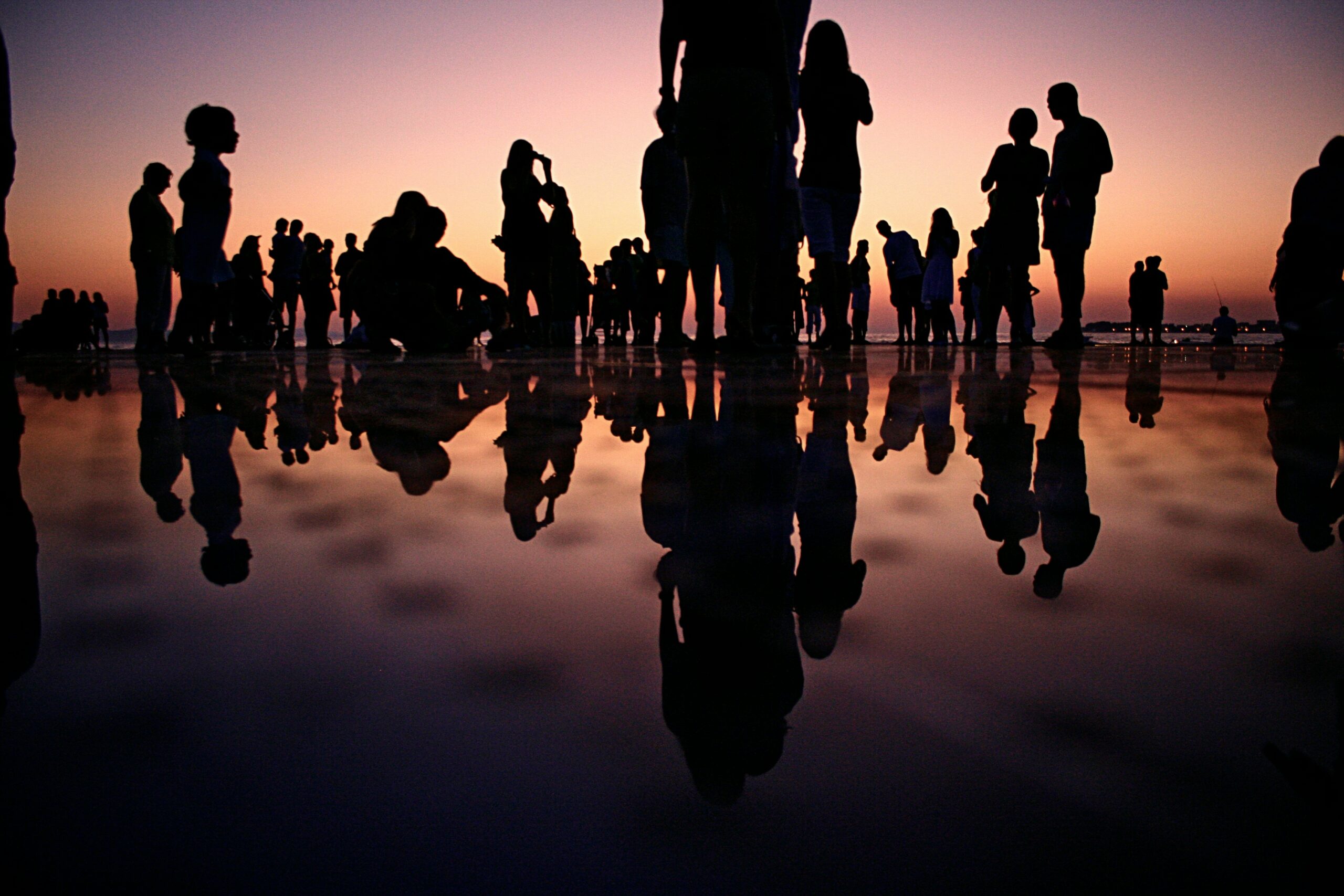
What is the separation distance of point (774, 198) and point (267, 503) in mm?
5361

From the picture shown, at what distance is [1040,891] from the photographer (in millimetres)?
362

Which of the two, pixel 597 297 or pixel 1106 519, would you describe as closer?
pixel 1106 519

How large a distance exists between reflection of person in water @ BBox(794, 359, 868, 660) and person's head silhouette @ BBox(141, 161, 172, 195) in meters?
8.62

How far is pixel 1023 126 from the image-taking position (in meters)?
7.38

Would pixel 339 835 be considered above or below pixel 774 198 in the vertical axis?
below

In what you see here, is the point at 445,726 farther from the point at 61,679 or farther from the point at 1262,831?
the point at 1262,831

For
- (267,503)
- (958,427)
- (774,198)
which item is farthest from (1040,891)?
(774,198)

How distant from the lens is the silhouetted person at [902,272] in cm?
1257

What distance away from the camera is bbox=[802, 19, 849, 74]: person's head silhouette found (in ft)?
19.5

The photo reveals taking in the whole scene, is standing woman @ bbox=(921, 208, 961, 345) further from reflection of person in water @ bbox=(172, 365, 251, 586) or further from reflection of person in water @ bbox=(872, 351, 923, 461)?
reflection of person in water @ bbox=(172, 365, 251, 586)

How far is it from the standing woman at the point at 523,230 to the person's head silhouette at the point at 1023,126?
4.23 metres

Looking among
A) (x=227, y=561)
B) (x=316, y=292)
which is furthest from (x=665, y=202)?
(x=316, y=292)

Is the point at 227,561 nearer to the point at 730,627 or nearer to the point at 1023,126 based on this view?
the point at 730,627

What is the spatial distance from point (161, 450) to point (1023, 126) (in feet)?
24.2
